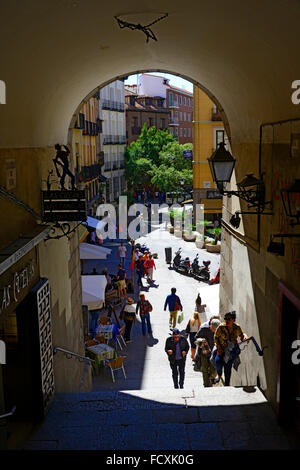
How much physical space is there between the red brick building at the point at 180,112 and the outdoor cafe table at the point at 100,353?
56.1m

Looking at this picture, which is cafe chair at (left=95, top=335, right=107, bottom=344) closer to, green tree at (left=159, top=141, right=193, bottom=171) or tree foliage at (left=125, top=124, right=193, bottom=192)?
tree foliage at (left=125, top=124, right=193, bottom=192)

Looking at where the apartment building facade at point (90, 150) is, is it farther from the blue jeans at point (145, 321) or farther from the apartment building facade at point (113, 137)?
the blue jeans at point (145, 321)

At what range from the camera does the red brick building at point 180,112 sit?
66000 millimetres

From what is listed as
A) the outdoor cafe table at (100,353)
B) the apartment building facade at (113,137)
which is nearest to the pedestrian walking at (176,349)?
the outdoor cafe table at (100,353)

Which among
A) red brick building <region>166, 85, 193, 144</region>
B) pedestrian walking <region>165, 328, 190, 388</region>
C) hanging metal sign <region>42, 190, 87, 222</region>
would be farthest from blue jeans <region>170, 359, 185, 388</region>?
red brick building <region>166, 85, 193, 144</region>

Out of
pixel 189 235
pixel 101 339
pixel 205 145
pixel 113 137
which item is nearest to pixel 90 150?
pixel 205 145

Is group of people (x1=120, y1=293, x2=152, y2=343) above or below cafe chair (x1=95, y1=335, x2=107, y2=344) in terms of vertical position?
above

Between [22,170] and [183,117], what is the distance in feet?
216

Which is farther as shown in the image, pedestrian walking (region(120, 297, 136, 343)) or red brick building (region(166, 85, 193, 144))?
red brick building (region(166, 85, 193, 144))

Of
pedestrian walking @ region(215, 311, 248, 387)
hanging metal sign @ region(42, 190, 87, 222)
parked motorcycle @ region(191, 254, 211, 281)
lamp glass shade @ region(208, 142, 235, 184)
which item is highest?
lamp glass shade @ region(208, 142, 235, 184)

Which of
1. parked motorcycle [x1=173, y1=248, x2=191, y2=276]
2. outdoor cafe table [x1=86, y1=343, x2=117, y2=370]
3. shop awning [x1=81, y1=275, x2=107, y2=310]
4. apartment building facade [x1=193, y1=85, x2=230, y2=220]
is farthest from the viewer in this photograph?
apartment building facade [x1=193, y1=85, x2=230, y2=220]

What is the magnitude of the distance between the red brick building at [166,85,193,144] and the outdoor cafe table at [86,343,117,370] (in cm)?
5611

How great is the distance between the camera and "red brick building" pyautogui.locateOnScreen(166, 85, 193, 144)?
66.0 meters

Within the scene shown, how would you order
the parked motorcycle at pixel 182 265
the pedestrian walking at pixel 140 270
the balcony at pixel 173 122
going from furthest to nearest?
the balcony at pixel 173 122 → the parked motorcycle at pixel 182 265 → the pedestrian walking at pixel 140 270
